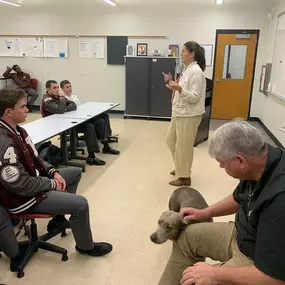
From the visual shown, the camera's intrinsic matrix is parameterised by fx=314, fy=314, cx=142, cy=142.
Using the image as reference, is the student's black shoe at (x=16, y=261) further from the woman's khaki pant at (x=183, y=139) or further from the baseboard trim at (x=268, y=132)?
the baseboard trim at (x=268, y=132)

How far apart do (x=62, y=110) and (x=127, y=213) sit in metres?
1.99

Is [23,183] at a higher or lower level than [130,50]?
lower

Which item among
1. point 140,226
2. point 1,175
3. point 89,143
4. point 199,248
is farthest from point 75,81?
Answer: point 199,248

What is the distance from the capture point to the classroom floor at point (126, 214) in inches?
79.0

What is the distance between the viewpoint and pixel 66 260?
2.13 metres

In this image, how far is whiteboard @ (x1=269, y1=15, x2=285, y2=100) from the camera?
496cm

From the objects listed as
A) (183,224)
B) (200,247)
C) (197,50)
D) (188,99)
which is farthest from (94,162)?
(200,247)

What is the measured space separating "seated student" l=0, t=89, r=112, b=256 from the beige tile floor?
8.3 inches

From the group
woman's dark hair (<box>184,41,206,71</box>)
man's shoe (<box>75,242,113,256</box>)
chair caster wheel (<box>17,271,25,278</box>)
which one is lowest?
chair caster wheel (<box>17,271,25,278</box>)

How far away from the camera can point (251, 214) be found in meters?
1.20

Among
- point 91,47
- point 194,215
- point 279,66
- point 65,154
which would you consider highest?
point 91,47

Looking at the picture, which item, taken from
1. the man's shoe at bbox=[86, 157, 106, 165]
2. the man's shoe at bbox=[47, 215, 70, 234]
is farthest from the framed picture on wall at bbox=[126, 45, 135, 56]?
the man's shoe at bbox=[47, 215, 70, 234]

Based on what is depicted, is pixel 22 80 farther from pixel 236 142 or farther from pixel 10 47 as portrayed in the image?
pixel 236 142

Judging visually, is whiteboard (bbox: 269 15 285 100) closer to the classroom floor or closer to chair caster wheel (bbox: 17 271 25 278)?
the classroom floor
